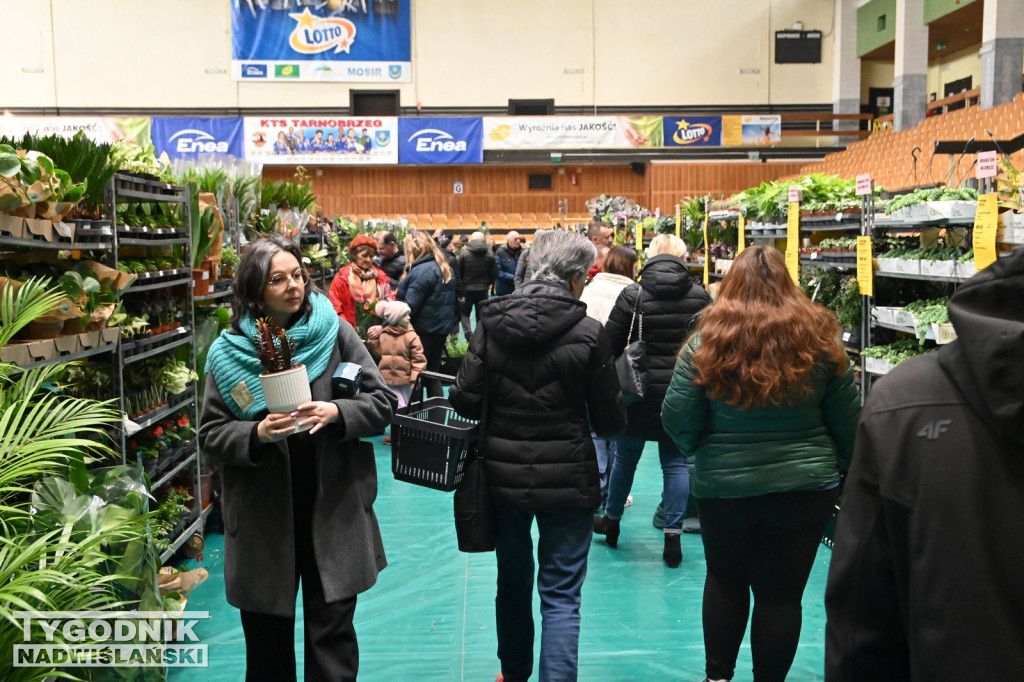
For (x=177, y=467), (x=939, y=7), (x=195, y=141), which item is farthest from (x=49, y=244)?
(x=195, y=141)

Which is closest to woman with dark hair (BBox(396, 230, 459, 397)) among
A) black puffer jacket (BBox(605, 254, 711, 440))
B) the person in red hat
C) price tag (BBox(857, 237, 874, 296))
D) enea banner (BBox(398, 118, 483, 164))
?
the person in red hat

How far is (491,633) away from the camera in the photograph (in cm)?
379

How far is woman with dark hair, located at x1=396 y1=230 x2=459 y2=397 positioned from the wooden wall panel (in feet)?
52.1

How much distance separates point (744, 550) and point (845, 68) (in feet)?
69.6

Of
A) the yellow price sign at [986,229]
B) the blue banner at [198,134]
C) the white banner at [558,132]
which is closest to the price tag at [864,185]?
the yellow price sign at [986,229]

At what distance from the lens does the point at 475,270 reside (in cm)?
1134

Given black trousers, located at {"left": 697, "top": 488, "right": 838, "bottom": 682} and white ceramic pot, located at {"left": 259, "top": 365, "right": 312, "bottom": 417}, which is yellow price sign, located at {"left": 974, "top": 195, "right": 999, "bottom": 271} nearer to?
black trousers, located at {"left": 697, "top": 488, "right": 838, "bottom": 682}

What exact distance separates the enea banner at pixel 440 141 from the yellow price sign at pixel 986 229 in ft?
62.8

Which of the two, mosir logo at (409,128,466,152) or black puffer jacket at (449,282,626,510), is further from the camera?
mosir logo at (409,128,466,152)

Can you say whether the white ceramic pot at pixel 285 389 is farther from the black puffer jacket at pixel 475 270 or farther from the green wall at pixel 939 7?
the green wall at pixel 939 7

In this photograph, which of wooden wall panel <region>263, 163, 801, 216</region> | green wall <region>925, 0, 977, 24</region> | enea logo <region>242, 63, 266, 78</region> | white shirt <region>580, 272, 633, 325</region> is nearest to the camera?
white shirt <region>580, 272, 633, 325</region>

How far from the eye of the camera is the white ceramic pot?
2273mm

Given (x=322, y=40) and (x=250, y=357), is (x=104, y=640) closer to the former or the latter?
(x=250, y=357)

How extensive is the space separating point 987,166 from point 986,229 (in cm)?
25
